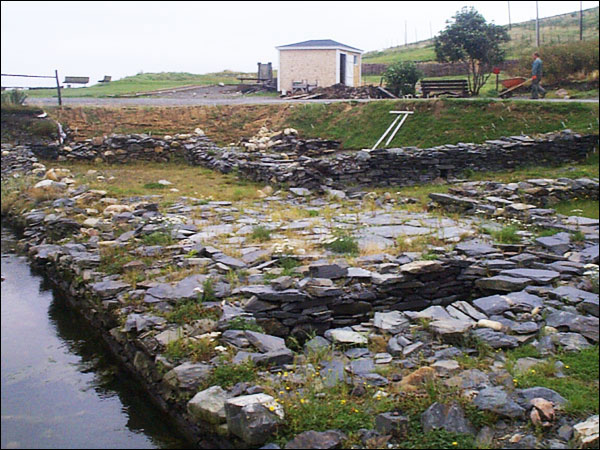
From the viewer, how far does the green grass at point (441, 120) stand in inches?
592

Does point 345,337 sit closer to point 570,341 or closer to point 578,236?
point 570,341

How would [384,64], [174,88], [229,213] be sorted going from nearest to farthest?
[229,213] → [174,88] → [384,64]

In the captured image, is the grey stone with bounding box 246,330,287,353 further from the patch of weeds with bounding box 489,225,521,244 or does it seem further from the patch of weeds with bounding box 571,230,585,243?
the patch of weeds with bounding box 571,230,585,243

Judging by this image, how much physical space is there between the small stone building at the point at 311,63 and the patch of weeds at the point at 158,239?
65.2ft

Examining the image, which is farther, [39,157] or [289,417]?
[39,157]

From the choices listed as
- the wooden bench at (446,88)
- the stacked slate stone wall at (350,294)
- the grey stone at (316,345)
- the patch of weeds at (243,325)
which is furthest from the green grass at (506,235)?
the wooden bench at (446,88)

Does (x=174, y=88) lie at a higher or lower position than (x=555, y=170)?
higher

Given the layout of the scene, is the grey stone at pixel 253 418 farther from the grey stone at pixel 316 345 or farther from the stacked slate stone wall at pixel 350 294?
the stacked slate stone wall at pixel 350 294

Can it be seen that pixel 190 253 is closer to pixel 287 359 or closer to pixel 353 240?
pixel 353 240

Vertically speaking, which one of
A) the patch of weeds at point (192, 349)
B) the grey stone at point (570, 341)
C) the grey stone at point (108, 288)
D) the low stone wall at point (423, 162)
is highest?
the low stone wall at point (423, 162)

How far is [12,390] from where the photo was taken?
14.6ft

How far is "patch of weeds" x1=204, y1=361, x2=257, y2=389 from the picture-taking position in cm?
467

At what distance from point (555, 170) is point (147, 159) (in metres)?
10.4

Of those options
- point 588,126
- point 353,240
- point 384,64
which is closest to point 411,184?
point 588,126
